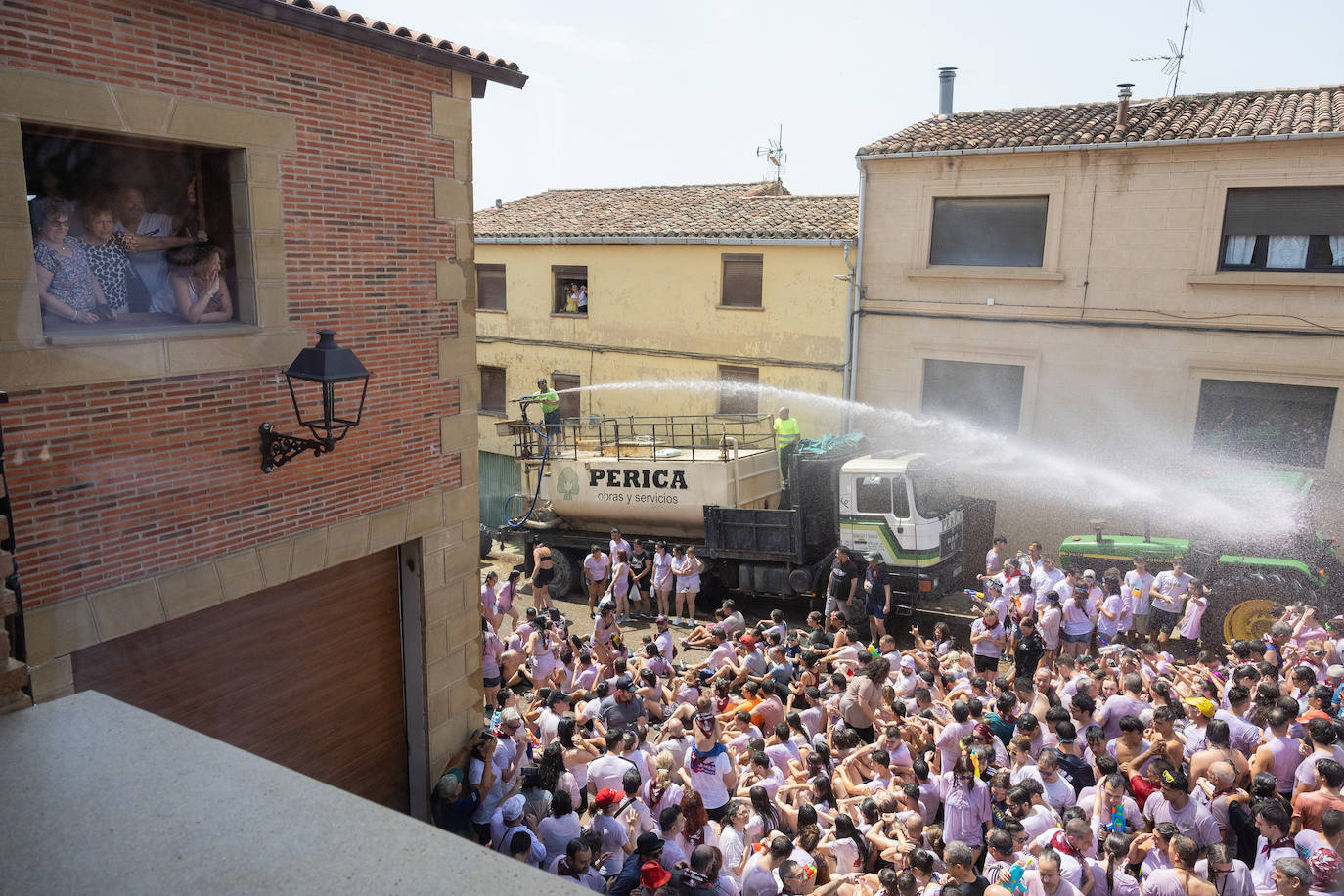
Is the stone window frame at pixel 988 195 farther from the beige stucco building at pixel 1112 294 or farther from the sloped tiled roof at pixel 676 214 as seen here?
the sloped tiled roof at pixel 676 214

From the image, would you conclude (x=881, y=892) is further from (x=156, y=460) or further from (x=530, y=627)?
(x=530, y=627)

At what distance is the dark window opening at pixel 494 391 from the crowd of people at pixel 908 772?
14.5 metres

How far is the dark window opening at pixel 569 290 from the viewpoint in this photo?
73.7 ft

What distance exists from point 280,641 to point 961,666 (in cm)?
632

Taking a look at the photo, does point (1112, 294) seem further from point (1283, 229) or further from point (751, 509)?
point (751, 509)

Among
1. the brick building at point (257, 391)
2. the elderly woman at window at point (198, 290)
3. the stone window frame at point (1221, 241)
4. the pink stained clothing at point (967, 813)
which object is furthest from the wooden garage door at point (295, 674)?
the stone window frame at point (1221, 241)

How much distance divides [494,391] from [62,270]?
63.4 ft

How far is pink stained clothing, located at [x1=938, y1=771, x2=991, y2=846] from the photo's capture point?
245 inches

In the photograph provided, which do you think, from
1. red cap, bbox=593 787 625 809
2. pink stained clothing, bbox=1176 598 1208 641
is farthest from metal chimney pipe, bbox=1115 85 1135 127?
red cap, bbox=593 787 625 809

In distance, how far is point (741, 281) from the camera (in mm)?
19922

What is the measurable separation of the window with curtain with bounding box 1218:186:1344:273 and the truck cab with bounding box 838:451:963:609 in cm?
638

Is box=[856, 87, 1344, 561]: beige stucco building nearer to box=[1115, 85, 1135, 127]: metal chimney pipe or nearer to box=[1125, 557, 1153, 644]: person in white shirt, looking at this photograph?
box=[1115, 85, 1135, 127]: metal chimney pipe

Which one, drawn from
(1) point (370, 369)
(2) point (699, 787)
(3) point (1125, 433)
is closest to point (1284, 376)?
(3) point (1125, 433)

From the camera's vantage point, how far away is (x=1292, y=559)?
11773 mm
